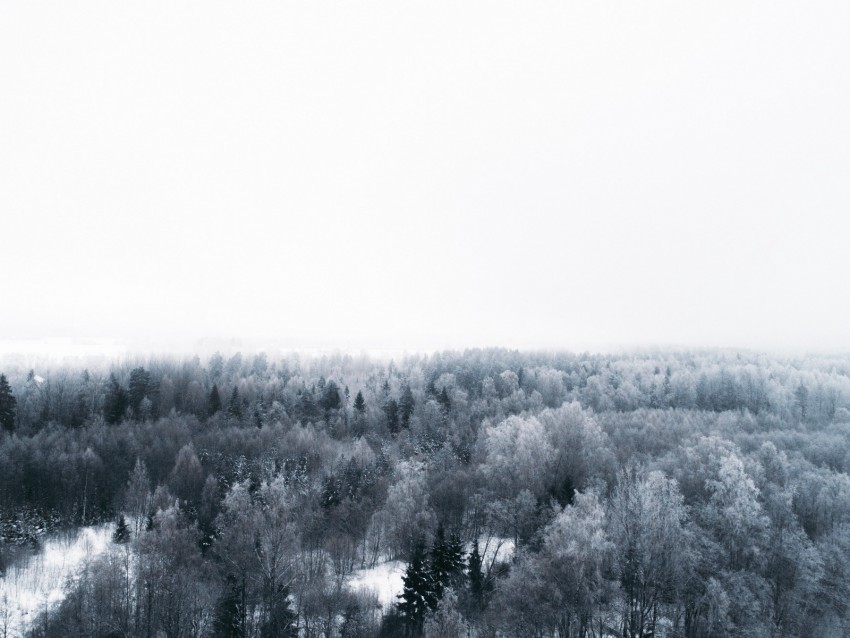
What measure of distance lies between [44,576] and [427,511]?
111 ft

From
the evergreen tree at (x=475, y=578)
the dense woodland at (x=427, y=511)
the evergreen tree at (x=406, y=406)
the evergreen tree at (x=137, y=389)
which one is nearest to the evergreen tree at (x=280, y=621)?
the dense woodland at (x=427, y=511)

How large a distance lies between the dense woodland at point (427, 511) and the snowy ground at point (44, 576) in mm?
1610

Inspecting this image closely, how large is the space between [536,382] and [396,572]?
7524 cm

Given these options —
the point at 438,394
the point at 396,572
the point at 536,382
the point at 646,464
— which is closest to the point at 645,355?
the point at 536,382

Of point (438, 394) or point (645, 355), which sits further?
point (645, 355)

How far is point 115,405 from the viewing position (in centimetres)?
7556

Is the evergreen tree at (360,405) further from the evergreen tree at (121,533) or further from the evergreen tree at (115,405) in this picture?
the evergreen tree at (121,533)

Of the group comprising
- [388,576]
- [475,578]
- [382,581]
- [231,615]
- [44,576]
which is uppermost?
[231,615]

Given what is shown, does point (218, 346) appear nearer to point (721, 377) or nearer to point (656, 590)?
point (721, 377)

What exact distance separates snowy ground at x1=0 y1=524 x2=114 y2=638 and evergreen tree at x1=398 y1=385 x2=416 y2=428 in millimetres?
49656

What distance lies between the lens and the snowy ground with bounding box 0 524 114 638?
34.6m

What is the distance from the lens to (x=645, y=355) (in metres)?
169

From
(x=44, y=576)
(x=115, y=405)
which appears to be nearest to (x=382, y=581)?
(x=44, y=576)

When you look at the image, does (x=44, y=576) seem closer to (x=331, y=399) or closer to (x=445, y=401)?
(x=331, y=399)
